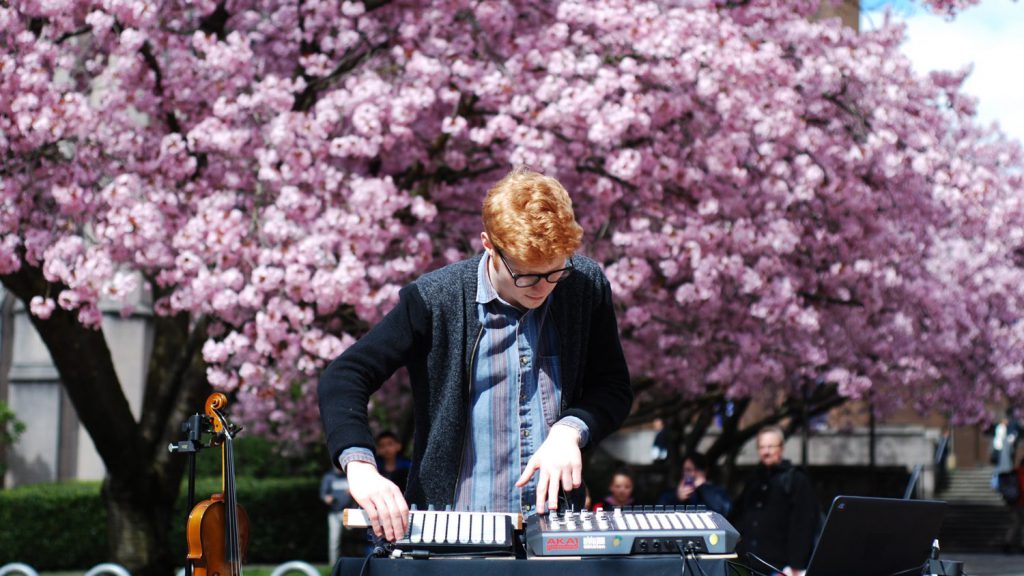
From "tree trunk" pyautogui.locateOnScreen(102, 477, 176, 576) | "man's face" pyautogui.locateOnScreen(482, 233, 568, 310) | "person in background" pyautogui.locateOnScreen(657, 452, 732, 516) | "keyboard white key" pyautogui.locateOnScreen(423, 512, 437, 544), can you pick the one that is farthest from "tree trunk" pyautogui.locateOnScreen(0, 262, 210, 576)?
"keyboard white key" pyautogui.locateOnScreen(423, 512, 437, 544)

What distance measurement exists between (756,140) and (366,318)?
13.0ft

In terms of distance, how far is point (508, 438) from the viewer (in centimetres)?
349

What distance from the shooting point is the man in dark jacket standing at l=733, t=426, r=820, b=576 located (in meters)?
9.91

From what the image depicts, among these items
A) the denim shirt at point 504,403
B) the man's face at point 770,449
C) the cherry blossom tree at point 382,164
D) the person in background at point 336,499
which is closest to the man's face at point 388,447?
the cherry blossom tree at point 382,164

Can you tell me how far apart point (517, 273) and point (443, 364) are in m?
0.36

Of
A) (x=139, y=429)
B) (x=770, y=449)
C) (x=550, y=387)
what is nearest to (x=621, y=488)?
(x=770, y=449)

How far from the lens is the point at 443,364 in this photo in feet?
11.5

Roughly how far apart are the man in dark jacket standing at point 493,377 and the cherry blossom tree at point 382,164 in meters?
6.82

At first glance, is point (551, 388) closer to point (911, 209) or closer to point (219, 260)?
point (219, 260)

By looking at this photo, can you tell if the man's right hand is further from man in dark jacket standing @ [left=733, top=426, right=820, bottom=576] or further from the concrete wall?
the concrete wall

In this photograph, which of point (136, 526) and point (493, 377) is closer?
point (493, 377)

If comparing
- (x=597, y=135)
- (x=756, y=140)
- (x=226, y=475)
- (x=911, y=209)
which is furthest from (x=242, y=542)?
(x=911, y=209)

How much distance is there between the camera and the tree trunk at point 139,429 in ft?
38.9

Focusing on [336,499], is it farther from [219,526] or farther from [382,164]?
[219,526]
